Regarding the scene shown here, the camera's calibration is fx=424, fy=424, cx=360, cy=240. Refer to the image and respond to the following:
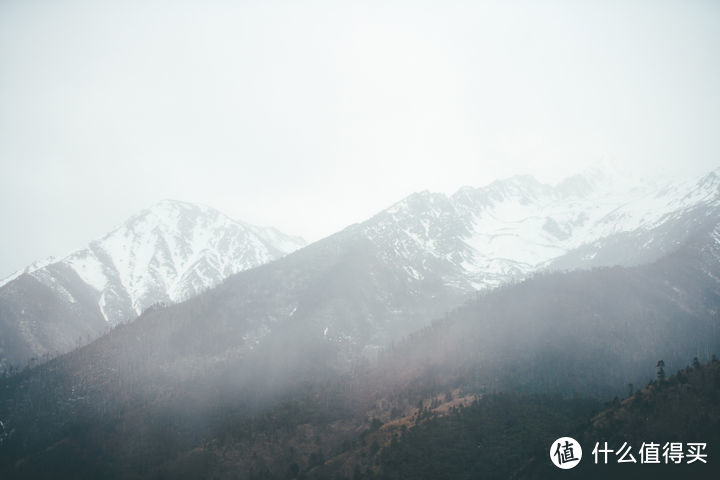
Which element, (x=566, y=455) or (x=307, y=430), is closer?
(x=566, y=455)

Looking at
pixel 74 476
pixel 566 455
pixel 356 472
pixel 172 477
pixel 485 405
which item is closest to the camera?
pixel 566 455

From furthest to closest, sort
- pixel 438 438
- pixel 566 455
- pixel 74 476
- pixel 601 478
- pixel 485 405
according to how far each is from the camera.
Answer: pixel 74 476 → pixel 485 405 → pixel 438 438 → pixel 566 455 → pixel 601 478

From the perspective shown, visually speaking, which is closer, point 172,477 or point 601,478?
point 601,478

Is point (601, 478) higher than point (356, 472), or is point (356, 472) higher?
point (356, 472)

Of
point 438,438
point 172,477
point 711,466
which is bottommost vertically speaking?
point 711,466

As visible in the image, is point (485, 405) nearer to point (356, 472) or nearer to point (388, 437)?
point (388, 437)

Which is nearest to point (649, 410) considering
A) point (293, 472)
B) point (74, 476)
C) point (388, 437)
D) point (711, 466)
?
point (711, 466)

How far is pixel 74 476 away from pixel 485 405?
191 m

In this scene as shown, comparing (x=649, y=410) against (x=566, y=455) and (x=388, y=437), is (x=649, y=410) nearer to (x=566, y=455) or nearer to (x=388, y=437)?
(x=566, y=455)

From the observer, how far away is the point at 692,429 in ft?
396

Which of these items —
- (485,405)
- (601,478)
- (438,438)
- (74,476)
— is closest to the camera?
(601,478)

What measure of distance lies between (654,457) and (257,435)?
14643 cm

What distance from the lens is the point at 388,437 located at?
165625mm

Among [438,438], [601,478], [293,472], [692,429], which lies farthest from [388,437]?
[692,429]
